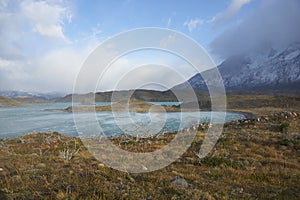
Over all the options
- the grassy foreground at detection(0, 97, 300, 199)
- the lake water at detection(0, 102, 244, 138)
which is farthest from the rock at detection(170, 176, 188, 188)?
the lake water at detection(0, 102, 244, 138)

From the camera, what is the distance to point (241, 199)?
8.34 m

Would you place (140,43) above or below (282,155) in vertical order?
above

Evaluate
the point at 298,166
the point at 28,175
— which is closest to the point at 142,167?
the point at 28,175

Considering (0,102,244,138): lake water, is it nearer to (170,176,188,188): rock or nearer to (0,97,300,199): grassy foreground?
(0,97,300,199): grassy foreground

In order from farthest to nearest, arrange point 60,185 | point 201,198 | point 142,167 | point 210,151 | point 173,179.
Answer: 1. point 210,151
2. point 142,167
3. point 173,179
4. point 60,185
5. point 201,198

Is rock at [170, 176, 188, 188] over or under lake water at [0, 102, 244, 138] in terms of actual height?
over

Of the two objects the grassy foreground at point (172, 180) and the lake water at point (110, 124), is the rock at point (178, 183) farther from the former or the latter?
the lake water at point (110, 124)

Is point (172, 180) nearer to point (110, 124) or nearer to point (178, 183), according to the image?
point (178, 183)

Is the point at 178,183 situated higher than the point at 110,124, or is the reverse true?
the point at 178,183

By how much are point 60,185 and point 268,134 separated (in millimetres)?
Result: 20679

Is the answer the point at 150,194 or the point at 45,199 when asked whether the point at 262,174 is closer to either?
the point at 150,194

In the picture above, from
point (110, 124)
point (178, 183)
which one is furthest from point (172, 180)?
point (110, 124)

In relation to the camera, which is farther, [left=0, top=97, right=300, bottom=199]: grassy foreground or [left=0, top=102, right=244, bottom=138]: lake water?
[left=0, top=102, right=244, bottom=138]: lake water

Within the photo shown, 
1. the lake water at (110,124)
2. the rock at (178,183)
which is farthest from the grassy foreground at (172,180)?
the lake water at (110,124)
